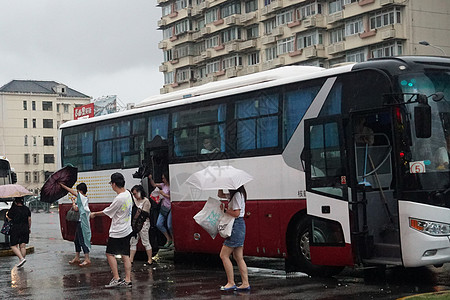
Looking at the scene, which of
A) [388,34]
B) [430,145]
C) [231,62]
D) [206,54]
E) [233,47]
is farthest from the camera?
[206,54]

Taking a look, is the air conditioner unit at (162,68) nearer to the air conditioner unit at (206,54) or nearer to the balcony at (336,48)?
the air conditioner unit at (206,54)

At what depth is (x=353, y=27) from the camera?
193ft

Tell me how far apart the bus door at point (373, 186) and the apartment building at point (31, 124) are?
105286mm

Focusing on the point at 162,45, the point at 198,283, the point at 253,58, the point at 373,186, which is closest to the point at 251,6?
the point at 253,58

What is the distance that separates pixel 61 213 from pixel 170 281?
792 cm

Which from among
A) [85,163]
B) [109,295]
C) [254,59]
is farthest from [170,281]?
[254,59]

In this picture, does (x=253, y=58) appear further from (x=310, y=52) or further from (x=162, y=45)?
(x=162, y=45)

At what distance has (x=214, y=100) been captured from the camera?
15.6 metres

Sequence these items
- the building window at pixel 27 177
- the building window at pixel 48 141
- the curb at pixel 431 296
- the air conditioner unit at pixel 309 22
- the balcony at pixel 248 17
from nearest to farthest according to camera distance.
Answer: the curb at pixel 431 296
the air conditioner unit at pixel 309 22
the balcony at pixel 248 17
the building window at pixel 27 177
the building window at pixel 48 141

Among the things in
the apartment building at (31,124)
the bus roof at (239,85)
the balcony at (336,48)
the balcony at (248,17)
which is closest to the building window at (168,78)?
the balcony at (248,17)

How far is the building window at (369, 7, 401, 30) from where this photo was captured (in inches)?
2173

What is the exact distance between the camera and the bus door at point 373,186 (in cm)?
1207

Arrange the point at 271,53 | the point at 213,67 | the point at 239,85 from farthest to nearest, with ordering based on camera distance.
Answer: the point at 213,67 < the point at 271,53 < the point at 239,85

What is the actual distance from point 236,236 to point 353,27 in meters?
49.0
